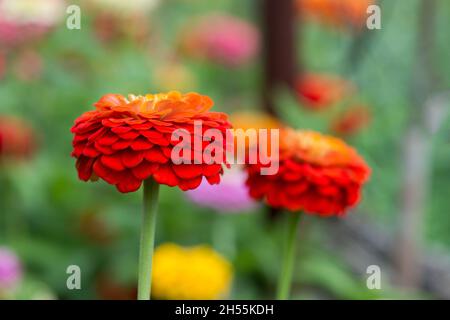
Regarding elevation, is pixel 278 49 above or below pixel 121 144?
above

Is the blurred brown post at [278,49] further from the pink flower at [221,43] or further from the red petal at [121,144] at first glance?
the red petal at [121,144]

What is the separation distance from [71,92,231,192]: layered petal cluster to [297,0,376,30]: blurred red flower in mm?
1501

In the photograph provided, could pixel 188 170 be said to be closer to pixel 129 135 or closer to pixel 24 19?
pixel 129 135

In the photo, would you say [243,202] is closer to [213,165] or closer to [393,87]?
[213,165]

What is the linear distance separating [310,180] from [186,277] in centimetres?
55

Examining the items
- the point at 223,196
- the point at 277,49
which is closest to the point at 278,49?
the point at 277,49

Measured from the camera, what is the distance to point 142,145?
1.87 feet

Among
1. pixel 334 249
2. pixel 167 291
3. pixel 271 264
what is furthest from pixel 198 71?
pixel 167 291

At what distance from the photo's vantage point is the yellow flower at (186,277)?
3.92 feet

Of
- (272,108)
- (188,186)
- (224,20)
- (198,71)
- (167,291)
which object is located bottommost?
(167,291)

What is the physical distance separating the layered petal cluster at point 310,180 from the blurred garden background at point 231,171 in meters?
0.37

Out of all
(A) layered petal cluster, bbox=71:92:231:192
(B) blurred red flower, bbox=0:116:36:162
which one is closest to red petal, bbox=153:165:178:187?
(A) layered petal cluster, bbox=71:92:231:192
